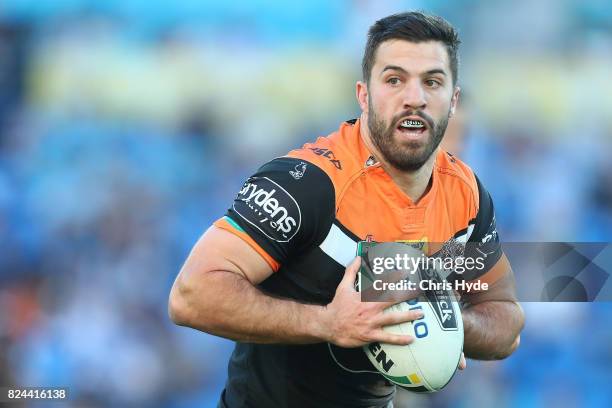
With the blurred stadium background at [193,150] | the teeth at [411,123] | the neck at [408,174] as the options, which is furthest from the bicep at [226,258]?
the blurred stadium background at [193,150]

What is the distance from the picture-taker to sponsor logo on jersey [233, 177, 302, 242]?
3.63 m

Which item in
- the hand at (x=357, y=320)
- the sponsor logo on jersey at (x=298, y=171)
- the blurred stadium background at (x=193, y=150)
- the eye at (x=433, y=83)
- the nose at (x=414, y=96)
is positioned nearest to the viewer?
the hand at (x=357, y=320)

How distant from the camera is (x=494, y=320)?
412cm

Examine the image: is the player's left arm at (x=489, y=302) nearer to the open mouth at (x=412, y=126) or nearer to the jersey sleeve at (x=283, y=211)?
the open mouth at (x=412, y=126)

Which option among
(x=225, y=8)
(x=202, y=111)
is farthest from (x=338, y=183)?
(x=225, y=8)

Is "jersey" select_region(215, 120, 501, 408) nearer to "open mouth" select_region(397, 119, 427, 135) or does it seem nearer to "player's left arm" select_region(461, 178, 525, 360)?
"player's left arm" select_region(461, 178, 525, 360)

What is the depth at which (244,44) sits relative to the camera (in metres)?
9.30

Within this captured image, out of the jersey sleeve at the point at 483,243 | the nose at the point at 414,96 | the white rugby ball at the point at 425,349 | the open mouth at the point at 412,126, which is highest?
the nose at the point at 414,96

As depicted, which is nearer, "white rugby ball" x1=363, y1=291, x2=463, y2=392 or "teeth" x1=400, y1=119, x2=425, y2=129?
"white rugby ball" x1=363, y1=291, x2=463, y2=392

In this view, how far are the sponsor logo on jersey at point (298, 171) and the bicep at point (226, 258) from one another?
0.34m

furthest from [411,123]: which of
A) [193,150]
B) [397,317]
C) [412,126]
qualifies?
[193,150]

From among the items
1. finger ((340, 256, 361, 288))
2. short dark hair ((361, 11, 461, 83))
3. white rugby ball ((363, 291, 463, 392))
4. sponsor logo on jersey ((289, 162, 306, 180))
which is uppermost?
short dark hair ((361, 11, 461, 83))

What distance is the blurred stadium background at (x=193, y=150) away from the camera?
7.54 metres

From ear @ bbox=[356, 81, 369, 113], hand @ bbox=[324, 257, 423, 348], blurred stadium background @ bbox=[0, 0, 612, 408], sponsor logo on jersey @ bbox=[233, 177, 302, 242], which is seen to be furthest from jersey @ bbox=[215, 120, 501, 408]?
blurred stadium background @ bbox=[0, 0, 612, 408]
